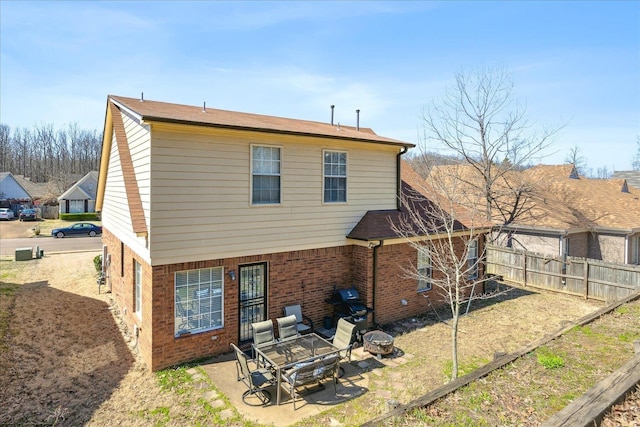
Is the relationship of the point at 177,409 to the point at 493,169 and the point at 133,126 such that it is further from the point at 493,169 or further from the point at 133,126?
the point at 493,169

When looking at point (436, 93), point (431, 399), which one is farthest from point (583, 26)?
point (431, 399)

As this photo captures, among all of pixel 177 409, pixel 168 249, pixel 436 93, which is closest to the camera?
pixel 177 409

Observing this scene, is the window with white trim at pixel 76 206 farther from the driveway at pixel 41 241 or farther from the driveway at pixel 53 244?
the driveway at pixel 53 244

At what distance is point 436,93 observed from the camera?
17.8m

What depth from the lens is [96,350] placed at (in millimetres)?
9164

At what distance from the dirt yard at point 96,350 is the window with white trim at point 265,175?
4.82m

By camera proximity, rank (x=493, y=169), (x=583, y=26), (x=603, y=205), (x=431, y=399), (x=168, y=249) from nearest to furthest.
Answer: (x=431, y=399) < (x=168, y=249) < (x=583, y=26) < (x=603, y=205) < (x=493, y=169)

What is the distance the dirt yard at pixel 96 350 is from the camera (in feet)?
21.5

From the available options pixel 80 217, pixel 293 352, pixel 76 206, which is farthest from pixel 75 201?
pixel 293 352

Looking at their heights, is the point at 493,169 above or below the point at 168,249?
above

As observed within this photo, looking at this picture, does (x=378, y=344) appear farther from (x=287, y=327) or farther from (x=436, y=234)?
(x=436, y=234)

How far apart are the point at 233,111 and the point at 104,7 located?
467 centimetres

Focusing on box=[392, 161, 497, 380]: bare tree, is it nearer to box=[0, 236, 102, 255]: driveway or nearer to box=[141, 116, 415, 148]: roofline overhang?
box=[141, 116, 415, 148]: roofline overhang

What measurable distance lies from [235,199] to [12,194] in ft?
198
